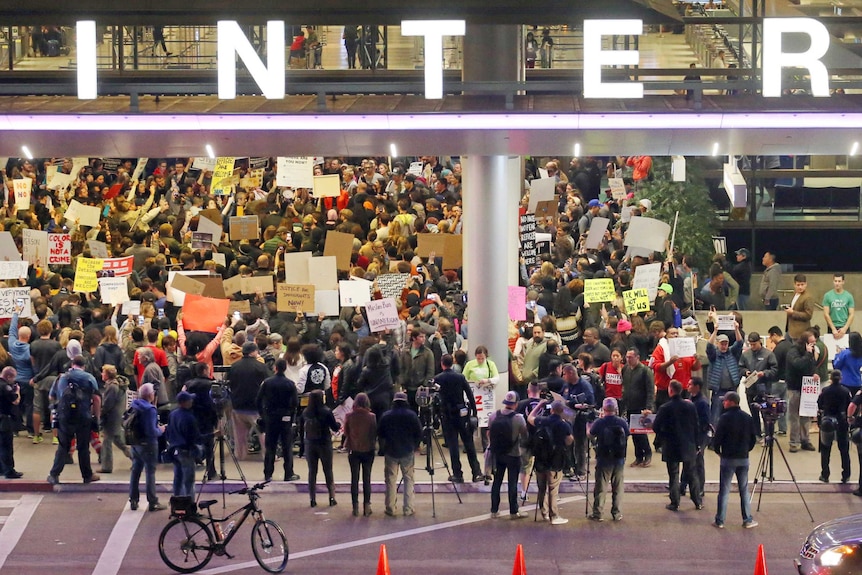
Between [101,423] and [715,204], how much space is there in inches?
590

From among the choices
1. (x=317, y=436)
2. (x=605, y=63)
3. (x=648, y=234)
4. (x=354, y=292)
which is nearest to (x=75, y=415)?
(x=317, y=436)

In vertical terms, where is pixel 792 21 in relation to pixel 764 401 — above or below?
above

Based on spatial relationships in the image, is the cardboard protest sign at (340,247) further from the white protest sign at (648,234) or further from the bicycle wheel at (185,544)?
the bicycle wheel at (185,544)

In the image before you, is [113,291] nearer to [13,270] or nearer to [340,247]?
[13,270]

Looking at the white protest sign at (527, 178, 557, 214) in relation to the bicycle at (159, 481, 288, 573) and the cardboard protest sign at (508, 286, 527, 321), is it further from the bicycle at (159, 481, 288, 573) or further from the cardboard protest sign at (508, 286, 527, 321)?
the bicycle at (159, 481, 288, 573)

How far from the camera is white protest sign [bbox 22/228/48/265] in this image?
2322 cm

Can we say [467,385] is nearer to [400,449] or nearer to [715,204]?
[400,449]

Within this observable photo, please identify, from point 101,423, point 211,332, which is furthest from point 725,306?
point 101,423

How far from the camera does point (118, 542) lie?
51.6 ft

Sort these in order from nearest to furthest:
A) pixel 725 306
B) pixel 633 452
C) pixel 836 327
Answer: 1. pixel 633 452
2. pixel 836 327
3. pixel 725 306

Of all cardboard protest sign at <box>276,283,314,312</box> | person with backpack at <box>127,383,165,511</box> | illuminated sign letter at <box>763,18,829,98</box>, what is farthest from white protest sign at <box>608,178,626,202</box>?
person with backpack at <box>127,383,165,511</box>

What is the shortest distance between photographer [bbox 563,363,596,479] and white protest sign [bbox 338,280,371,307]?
4111mm

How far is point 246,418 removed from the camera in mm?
18938

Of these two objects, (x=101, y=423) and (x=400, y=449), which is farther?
(x=101, y=423)
